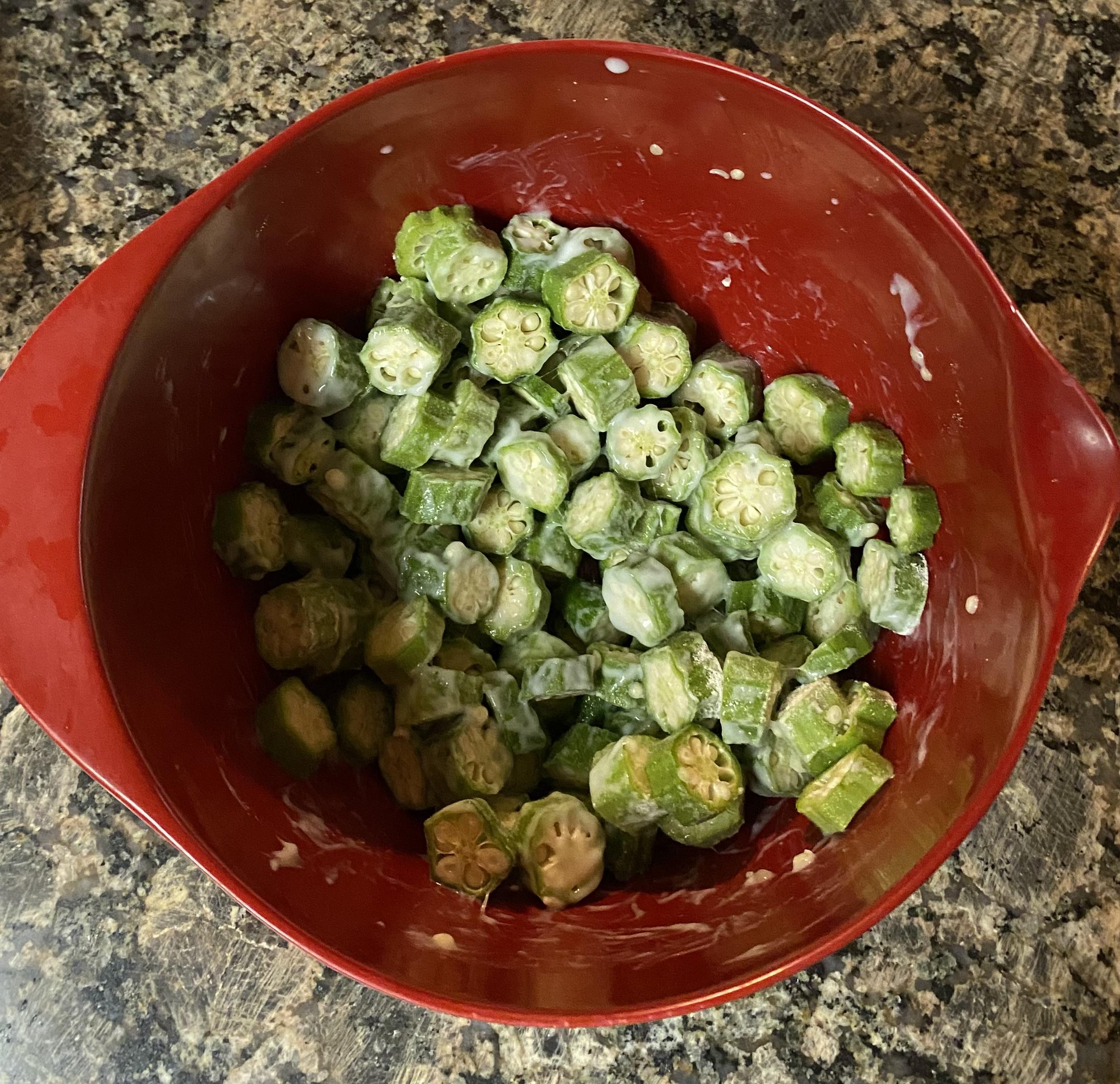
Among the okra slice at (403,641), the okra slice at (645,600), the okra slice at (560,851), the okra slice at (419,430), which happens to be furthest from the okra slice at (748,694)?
the okra slice at (419,430)

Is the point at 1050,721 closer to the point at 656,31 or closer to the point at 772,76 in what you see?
the point at 772,76

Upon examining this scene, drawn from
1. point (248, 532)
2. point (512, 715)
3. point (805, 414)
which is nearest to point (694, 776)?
point (512, 715)

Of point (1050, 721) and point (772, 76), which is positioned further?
point (772, 76)

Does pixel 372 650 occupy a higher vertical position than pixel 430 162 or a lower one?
lower

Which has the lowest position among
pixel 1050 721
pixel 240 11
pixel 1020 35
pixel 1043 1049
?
pixel 1043 1049

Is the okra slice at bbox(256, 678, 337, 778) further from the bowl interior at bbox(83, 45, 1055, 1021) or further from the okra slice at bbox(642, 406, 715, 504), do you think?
the okra slice at bbox(642, 406, 715, 504)

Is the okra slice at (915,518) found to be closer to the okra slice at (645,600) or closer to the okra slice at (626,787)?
the okra slice at (645,600)

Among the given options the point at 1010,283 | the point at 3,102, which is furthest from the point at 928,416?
the point at 3,102
